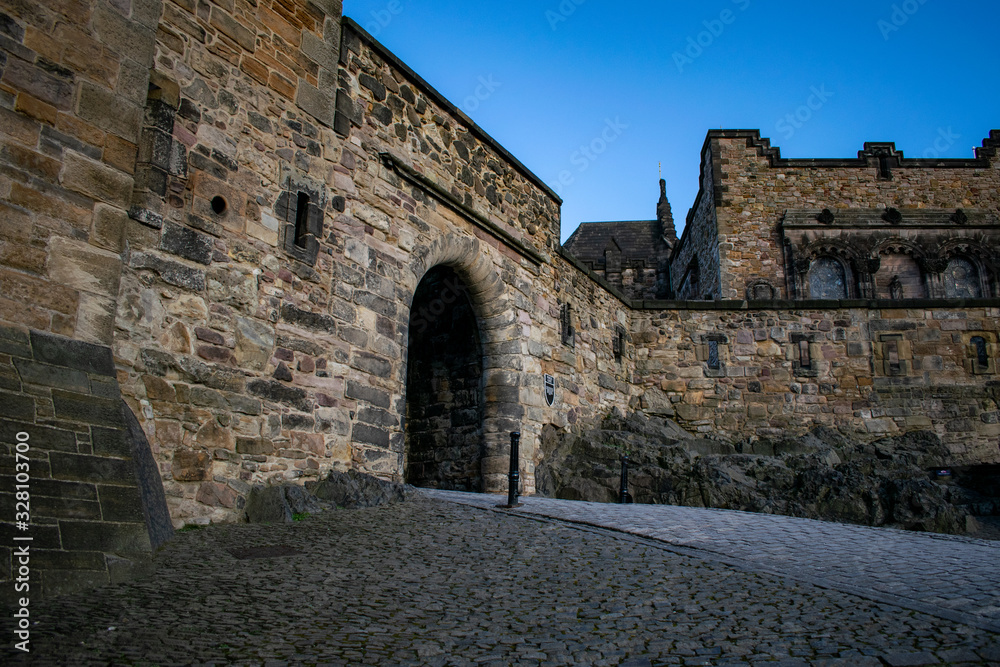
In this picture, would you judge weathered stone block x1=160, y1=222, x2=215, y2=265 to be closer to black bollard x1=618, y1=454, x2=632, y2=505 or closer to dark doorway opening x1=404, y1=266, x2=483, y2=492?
dark doorway opening x1=404, y1=266, x2=483, y2=492

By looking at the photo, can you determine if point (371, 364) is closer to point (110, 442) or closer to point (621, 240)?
point (110, 442)

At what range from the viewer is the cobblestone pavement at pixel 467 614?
120 inches

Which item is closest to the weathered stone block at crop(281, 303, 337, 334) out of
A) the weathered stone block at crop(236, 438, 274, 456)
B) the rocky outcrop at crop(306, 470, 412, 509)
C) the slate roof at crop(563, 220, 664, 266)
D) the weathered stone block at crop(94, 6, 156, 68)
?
the weathered stone block at crop(236, 438, 274, 456)

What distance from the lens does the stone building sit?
459 centimetres

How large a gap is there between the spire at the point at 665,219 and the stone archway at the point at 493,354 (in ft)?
79.7

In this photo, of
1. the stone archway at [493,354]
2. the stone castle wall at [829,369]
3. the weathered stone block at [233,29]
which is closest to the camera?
the weathered stone block at [233,29]

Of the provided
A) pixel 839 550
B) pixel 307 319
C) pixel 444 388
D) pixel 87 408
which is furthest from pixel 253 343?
pixel 839 550

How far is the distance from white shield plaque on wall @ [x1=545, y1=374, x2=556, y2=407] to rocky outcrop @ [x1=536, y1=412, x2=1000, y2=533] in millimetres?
432

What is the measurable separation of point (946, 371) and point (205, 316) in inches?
491

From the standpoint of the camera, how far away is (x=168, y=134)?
587cm

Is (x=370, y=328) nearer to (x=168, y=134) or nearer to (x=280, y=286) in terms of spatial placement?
(x=280, y=286)

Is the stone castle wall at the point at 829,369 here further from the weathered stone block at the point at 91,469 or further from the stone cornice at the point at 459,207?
the weathered stone block at the point at 91,469

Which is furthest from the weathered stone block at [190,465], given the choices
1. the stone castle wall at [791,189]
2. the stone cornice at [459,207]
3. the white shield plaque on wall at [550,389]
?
the stone castle wall at [791,189]

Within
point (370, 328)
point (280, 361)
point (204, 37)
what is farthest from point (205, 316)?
point (204, 37)
